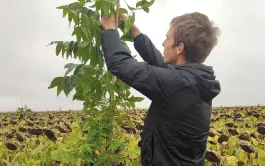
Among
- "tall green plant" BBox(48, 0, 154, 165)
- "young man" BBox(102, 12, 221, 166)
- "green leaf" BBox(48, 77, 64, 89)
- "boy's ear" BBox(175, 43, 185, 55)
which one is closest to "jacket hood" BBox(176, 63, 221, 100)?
"young man" BBox(102, 12, 221, 166)

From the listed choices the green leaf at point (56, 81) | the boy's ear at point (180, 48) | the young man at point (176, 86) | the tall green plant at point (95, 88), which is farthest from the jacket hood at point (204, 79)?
the green leaf at point (56, 81)

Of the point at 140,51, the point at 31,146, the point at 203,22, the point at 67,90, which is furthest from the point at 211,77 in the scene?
the point at 31,146

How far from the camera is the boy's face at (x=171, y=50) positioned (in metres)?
2.92

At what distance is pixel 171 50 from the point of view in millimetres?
2963

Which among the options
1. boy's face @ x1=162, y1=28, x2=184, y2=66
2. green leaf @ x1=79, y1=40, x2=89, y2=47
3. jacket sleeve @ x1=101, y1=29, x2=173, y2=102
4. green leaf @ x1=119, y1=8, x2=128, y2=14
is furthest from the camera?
green leaf @ x1=119, y1=8, x2=128, y2=14

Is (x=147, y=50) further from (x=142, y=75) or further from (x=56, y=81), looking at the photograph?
(x=142, y=75)

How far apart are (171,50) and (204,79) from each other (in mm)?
313

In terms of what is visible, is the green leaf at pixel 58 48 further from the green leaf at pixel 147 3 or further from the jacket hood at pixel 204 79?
the jacket hood at pixel 204 79

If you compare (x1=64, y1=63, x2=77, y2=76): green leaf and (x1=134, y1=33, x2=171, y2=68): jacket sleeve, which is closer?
(x1=134, y1=33, x2=171, y2=68): jacket sleeve

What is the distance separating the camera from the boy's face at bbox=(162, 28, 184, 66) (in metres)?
2.92

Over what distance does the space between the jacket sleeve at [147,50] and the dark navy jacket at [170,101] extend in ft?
1.86

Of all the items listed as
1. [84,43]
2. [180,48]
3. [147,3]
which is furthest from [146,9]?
[180,48]

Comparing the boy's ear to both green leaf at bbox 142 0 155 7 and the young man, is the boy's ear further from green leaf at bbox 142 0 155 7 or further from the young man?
green leaf at bbox 142 0 155 7

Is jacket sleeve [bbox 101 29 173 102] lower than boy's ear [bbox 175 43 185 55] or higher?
lower
